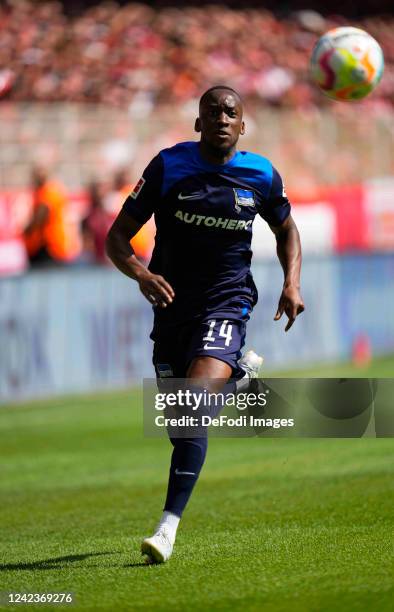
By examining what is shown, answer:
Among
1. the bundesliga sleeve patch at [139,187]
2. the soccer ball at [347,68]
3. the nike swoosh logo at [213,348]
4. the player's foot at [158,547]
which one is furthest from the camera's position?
the soccer ball at [347,68]

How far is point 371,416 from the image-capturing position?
8016 millimetres

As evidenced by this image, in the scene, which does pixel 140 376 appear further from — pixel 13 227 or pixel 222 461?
pixel 222 461

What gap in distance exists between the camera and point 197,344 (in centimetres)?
667

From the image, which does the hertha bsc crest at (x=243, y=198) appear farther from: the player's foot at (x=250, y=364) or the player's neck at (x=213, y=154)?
the player's foot at (x=250, y=364)

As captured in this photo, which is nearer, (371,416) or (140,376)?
(371,416)

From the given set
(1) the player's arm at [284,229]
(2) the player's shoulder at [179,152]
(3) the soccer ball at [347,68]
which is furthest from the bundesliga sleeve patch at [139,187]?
(3) the soccer ball at [347,68]

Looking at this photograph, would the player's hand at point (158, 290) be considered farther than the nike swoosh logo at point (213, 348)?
No

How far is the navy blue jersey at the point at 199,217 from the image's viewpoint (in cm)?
676

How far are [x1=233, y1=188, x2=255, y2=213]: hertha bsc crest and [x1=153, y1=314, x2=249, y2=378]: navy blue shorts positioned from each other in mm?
642

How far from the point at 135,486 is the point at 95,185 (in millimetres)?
9224

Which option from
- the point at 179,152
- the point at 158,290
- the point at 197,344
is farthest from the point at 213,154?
the point at 197,344

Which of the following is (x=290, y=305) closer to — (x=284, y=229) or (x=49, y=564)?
(x=284, y=229)

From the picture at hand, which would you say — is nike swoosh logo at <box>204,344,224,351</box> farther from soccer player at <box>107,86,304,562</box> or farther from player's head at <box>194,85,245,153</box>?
player's head at <box>194,85,245,153</box>

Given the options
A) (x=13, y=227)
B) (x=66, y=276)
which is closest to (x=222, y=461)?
(x=66, y=276)
